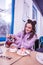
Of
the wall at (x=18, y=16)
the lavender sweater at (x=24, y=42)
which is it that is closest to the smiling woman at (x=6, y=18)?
the wall at (x=18, y=16)

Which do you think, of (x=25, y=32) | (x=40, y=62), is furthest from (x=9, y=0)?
(x=40, y=62)

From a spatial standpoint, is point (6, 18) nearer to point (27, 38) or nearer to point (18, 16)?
point (18, 16)

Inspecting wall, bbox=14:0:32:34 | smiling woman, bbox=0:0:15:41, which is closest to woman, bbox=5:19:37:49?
smiling woman, bbox=0:0:15:41

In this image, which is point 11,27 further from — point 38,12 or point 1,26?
point 38,12

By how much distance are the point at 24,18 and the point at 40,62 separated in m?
2.14

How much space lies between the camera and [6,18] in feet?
9.84

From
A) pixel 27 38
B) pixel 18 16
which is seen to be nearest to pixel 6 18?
pixel 18 16

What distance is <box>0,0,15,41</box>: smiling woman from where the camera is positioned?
2858 mm

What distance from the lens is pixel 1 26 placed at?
2832mm

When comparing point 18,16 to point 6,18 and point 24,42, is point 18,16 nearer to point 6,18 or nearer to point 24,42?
point 6,18

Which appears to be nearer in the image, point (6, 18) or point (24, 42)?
point (24, 42)

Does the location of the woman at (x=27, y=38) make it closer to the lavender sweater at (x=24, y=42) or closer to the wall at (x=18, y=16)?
the lavender sweater at (x=24, y=42)

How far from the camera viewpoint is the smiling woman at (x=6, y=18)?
9.38 ft

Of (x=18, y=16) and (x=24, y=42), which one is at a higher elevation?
(x=18, y=16)
